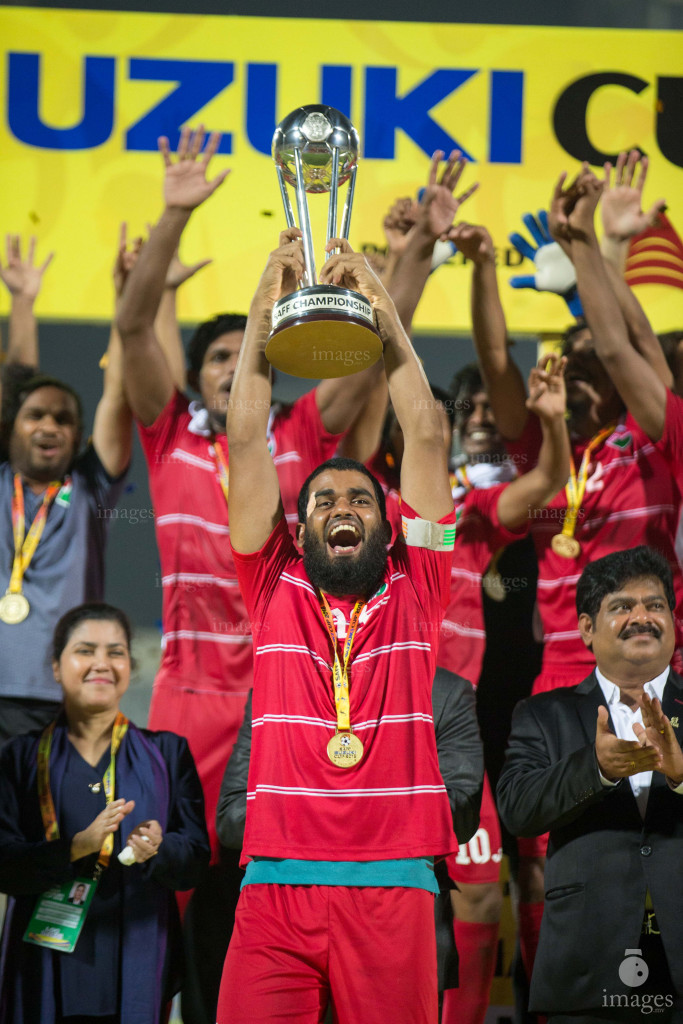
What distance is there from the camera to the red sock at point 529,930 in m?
3.42

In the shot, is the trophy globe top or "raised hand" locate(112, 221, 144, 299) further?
"raised hand" locate(112, 221, 144, 299)

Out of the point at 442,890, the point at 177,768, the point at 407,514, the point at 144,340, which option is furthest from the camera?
the point at 144,340

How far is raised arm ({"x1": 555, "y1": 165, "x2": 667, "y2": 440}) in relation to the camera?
364 centimetres

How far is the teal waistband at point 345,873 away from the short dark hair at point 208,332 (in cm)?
192

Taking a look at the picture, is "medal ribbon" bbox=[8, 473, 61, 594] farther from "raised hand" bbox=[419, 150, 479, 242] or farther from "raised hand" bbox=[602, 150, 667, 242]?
"raised hand" bbox=[602, 150, 667, 242]

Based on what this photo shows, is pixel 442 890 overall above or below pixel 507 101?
below

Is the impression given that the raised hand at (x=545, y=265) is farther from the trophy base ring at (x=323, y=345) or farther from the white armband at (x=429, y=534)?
the white armband at (x=429, y=534)

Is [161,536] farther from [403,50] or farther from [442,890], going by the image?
[403,50]

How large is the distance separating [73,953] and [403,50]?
321 centimetres

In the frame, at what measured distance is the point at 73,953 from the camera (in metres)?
3.01

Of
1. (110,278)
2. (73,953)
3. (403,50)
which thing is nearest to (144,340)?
(110,278)

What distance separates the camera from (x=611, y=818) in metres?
2.95

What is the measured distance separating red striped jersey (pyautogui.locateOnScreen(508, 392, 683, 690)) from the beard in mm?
1143

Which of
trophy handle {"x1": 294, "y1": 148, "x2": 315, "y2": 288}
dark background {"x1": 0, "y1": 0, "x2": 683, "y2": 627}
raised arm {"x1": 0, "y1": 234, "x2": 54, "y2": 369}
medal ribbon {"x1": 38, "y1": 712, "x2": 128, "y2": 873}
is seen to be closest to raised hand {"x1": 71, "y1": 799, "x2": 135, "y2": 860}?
medal ribbon {"x1": 38, "y1": 712, "x2": 128, "y2": 873}
